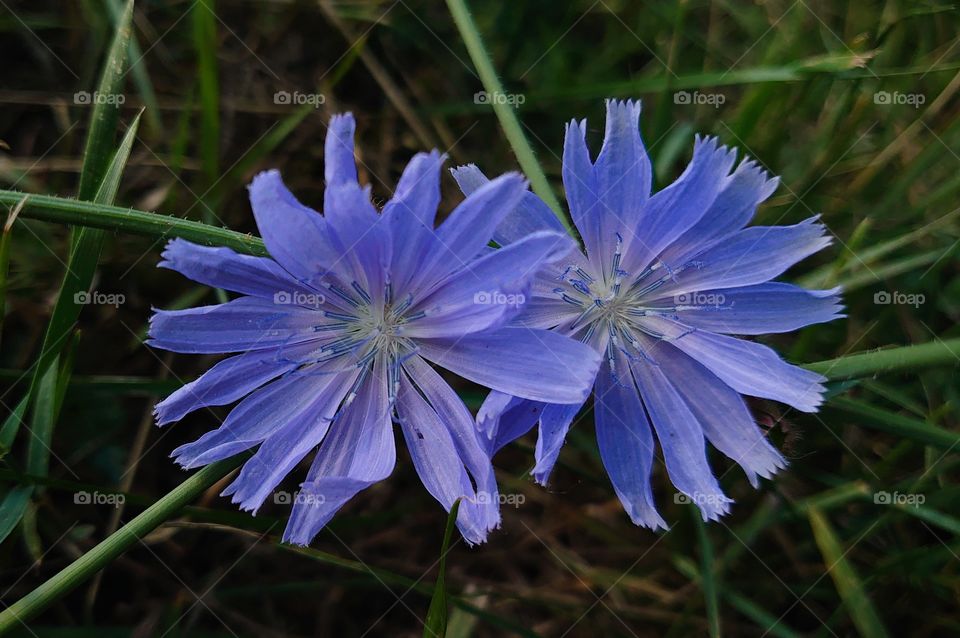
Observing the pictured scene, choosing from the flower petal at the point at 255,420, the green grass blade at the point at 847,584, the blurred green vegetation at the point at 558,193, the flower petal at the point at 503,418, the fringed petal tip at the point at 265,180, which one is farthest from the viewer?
the blurred green vegetation at the point at 558,193

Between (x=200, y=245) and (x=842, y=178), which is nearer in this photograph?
(x=200, y=245)

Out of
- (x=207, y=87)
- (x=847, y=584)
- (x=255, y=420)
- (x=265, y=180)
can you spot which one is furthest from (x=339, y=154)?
(x=847, y=584)

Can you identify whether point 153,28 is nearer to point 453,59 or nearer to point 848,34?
point 453,59

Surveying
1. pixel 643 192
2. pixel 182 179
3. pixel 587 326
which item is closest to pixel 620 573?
pixel 587 326

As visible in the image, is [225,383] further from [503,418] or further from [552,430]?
[552,430]

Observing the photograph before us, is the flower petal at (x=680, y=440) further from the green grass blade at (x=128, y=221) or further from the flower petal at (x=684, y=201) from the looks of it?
the green grass blade at (x=128, y=221)

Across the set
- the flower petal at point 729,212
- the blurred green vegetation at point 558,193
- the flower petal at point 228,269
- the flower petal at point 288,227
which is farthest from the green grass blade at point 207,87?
the flower petal at point 729,212

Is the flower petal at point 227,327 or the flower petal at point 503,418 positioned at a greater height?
the flower petal at point 227,327

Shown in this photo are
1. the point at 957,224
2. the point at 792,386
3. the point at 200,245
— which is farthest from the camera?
the point at 957,224

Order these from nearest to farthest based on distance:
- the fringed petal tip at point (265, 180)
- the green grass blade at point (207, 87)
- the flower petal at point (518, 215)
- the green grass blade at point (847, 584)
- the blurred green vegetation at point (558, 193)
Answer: the fringed petal tip at point (265, 180)
the flower petal at point (518, 215)
the green grass blade at point (847, 584)
the green grass blade at point (207, 87)
the blurred green vegetation at point (558, 193)
